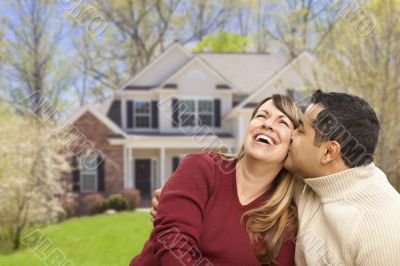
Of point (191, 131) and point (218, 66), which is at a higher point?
point (218, 66)

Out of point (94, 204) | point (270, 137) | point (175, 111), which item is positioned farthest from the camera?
point (175, 111)

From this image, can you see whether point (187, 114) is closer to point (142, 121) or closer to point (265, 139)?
point (142, 121)

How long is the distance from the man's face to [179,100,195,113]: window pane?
20577mm

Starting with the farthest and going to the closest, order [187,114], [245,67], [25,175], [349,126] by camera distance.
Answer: [245,67]
[187,114]
[25,175]
[349,126]

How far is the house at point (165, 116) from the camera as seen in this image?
22.9 m

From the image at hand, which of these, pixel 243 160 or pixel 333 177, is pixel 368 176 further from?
pixel 243 160

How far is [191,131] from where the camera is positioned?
75.9 feet

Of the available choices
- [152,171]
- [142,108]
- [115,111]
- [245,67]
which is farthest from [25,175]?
[245,67]

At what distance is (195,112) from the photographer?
24188mm

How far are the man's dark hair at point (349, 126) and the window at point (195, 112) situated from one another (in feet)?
68.1

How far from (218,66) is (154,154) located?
17.1 feet

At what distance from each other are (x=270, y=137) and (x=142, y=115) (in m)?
22.4

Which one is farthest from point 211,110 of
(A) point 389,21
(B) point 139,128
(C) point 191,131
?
(A) point 389,21

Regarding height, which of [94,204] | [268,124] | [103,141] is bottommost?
[94,204]
